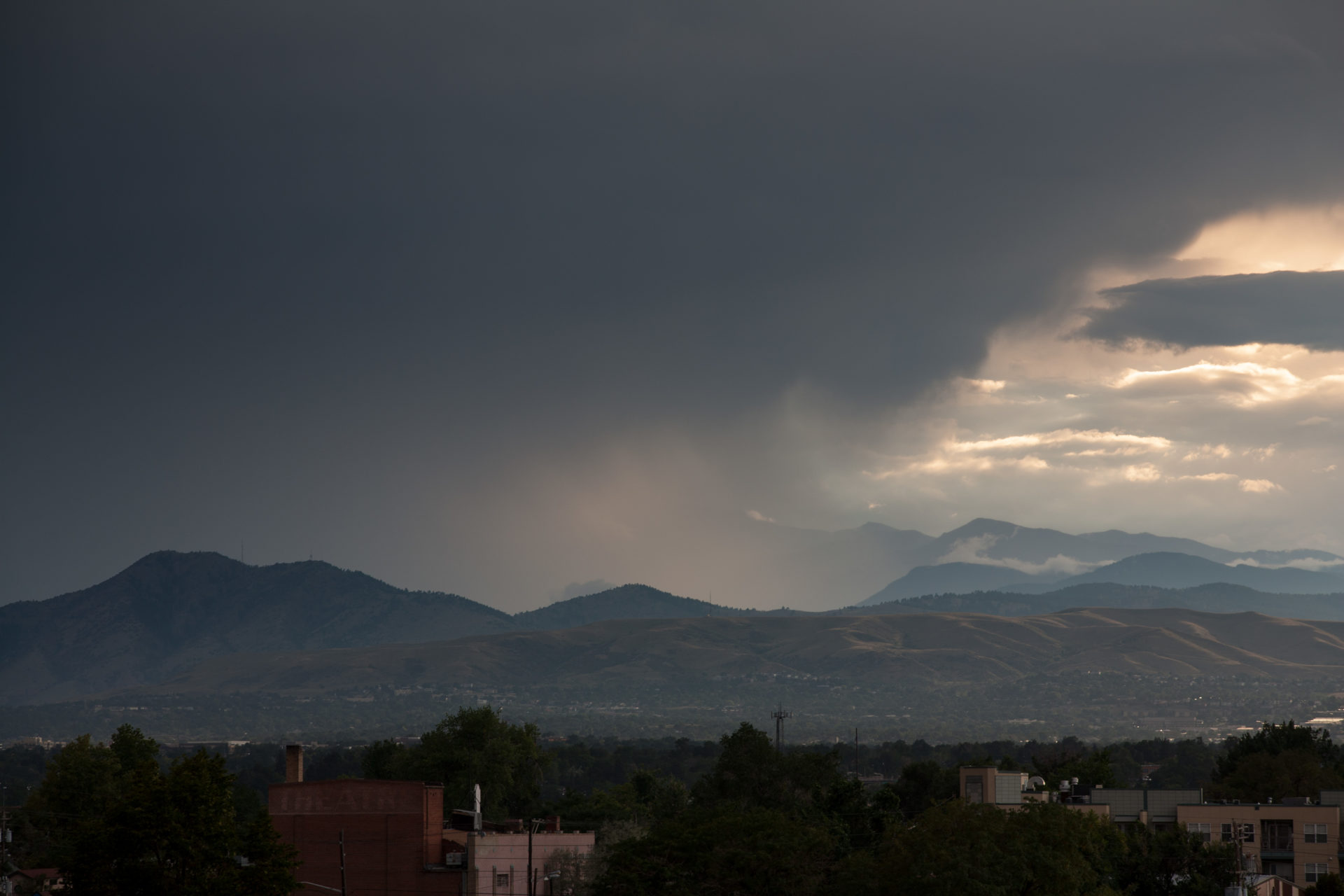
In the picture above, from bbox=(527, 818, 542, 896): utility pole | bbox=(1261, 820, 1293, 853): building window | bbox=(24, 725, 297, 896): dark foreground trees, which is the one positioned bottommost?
bbox=(1261, 820, 1293, 853): building window

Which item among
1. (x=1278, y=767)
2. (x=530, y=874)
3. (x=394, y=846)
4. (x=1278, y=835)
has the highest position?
(x=394, y=846)

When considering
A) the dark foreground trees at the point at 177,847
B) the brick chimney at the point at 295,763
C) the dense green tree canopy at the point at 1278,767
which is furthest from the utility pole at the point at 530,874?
the dense green tree canopy at the point at 1278,767

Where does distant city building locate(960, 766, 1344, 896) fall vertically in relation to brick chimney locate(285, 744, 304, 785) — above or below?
below

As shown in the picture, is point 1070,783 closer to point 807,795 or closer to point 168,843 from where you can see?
point 807,795

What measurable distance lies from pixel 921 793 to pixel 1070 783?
21.2 meters

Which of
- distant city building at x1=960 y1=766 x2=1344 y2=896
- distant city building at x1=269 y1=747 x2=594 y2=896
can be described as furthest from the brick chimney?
distant city building at x1=960 y1=766 x2=1344 y2=896

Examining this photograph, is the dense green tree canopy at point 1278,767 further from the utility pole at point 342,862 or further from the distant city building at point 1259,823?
the utility pole at point 342,862

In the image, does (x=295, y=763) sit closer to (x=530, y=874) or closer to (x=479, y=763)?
(x=530, y=874)

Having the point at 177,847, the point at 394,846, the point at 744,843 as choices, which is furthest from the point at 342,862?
the point at 744,843

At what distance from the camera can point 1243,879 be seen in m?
89.3

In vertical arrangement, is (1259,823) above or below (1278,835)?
above

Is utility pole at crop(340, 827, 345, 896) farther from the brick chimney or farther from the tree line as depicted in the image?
the brick chimney

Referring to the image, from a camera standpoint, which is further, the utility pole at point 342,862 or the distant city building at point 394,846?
the distant city building at point 394,846

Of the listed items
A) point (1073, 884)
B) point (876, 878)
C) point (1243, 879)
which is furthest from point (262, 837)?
point (1243, 879)
